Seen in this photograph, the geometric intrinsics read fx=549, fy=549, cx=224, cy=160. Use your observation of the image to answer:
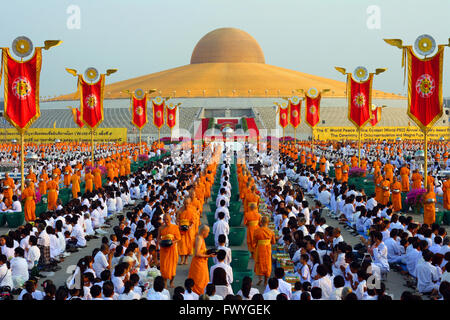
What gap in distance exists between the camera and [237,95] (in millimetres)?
81938

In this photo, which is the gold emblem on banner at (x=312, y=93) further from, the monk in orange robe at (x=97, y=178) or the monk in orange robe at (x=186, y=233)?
the monk in orange robe at (x=186, y=233)

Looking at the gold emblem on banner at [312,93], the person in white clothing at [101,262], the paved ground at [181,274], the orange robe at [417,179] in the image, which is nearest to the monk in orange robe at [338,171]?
the orange robe at [417,179]

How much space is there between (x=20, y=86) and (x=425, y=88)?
12.7 meters

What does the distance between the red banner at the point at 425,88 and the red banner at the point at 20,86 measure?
1177cm

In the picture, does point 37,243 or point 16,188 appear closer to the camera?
point 37,243

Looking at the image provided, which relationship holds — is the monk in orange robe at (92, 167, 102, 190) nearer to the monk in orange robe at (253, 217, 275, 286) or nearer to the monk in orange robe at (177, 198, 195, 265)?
the monk in orange robe at (177, 198, 195, 265)

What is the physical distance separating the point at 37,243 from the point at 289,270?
17.2 ft

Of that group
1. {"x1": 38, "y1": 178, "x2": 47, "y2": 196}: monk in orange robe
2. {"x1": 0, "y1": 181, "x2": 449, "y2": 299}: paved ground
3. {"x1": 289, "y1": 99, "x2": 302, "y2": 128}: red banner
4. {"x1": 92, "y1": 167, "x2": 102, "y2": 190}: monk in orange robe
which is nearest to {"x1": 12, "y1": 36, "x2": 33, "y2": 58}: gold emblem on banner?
{"x1": 38, "y1": 178, "x2": 47, "y2": 196}: monk in orange robe

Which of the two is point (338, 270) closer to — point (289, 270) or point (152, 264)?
point (289, 270)

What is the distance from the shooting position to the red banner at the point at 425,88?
17203 millimetres

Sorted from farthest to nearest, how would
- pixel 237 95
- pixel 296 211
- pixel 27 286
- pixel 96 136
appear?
pixel 237 95 → pixel 96 136 → pixel 296 211 → pixel 27 286
